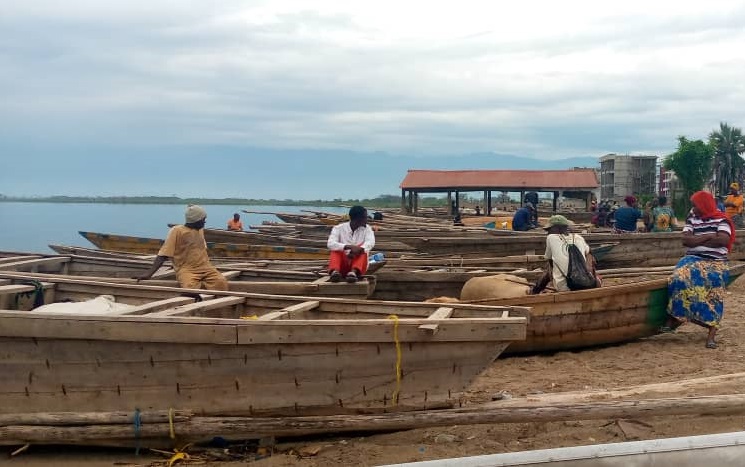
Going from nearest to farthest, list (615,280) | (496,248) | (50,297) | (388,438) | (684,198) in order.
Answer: (388,438) → (50,297) → (615,280) → (496,248) → (684,198)

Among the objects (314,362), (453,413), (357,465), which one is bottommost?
(357,465)

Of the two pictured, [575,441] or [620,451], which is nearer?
[620,451]

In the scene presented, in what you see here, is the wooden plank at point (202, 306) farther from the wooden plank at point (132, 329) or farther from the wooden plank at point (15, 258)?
the wooden plank at point (15, 258)

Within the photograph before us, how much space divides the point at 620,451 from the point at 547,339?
3743mm

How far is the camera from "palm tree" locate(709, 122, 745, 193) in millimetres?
42750

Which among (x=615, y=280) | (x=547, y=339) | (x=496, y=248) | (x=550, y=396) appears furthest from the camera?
(x=496, y=248)

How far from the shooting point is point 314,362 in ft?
14.8

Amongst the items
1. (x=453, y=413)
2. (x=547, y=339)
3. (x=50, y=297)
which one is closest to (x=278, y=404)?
(x=453, y=413)

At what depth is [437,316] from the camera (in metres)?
4.83

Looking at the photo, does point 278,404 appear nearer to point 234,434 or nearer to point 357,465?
point 234,434

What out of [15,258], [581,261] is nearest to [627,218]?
[581,261]

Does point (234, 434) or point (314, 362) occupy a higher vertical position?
point (314, 362)

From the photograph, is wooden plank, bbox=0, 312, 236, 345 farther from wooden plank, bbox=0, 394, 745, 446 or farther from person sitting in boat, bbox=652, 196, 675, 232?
person sitting in boat, bbox=652, 196, 675, 232

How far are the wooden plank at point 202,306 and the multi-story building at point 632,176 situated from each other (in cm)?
5121
